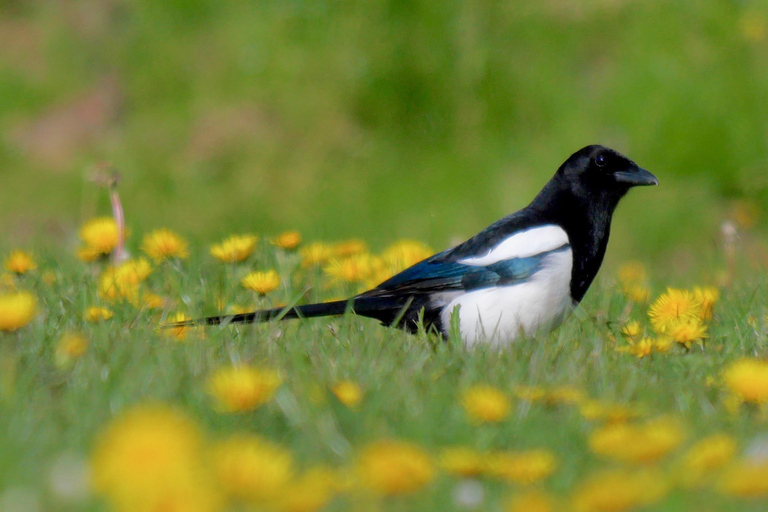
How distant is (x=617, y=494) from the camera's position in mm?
1356

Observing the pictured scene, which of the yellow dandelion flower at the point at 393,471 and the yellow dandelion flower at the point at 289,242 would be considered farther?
the yellow dandelion flower at the point at 289,242

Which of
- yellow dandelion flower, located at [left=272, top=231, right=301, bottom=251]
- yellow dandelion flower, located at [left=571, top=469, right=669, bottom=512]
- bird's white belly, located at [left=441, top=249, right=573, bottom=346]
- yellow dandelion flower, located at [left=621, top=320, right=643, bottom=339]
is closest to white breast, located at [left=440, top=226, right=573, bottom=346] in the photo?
bird's white belly, located at [left=441, top=249, right=573, bottom=346]

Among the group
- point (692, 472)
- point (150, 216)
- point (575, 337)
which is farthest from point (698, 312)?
point (150, 216)

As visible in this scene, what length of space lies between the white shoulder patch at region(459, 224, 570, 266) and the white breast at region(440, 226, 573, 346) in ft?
0.06

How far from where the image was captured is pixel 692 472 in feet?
5.22

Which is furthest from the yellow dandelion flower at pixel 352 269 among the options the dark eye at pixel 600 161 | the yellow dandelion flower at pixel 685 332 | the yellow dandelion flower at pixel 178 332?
the yellow dandelion flower at pixel 685 332

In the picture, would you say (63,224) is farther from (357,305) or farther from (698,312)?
(698,312)

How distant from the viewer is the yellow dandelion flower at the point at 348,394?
6.60ft

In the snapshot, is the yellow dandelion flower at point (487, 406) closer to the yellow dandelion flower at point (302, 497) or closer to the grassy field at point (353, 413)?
the grassy field at point (353, 413)

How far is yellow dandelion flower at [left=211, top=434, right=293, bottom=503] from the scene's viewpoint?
1313 mm

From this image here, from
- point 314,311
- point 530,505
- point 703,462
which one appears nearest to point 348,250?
point 314,311

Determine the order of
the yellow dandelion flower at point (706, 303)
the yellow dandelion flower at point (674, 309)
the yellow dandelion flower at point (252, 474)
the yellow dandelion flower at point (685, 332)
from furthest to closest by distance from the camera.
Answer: the yellow dandelion flower at point (706, 303) < the yellow dandelion flower at point (674, 309) < the yellow dandelion flower at point (685, 332) < the yellow dandelion flower at point (252, 474)

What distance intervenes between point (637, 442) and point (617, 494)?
0.87ft

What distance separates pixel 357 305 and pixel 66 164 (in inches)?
178
